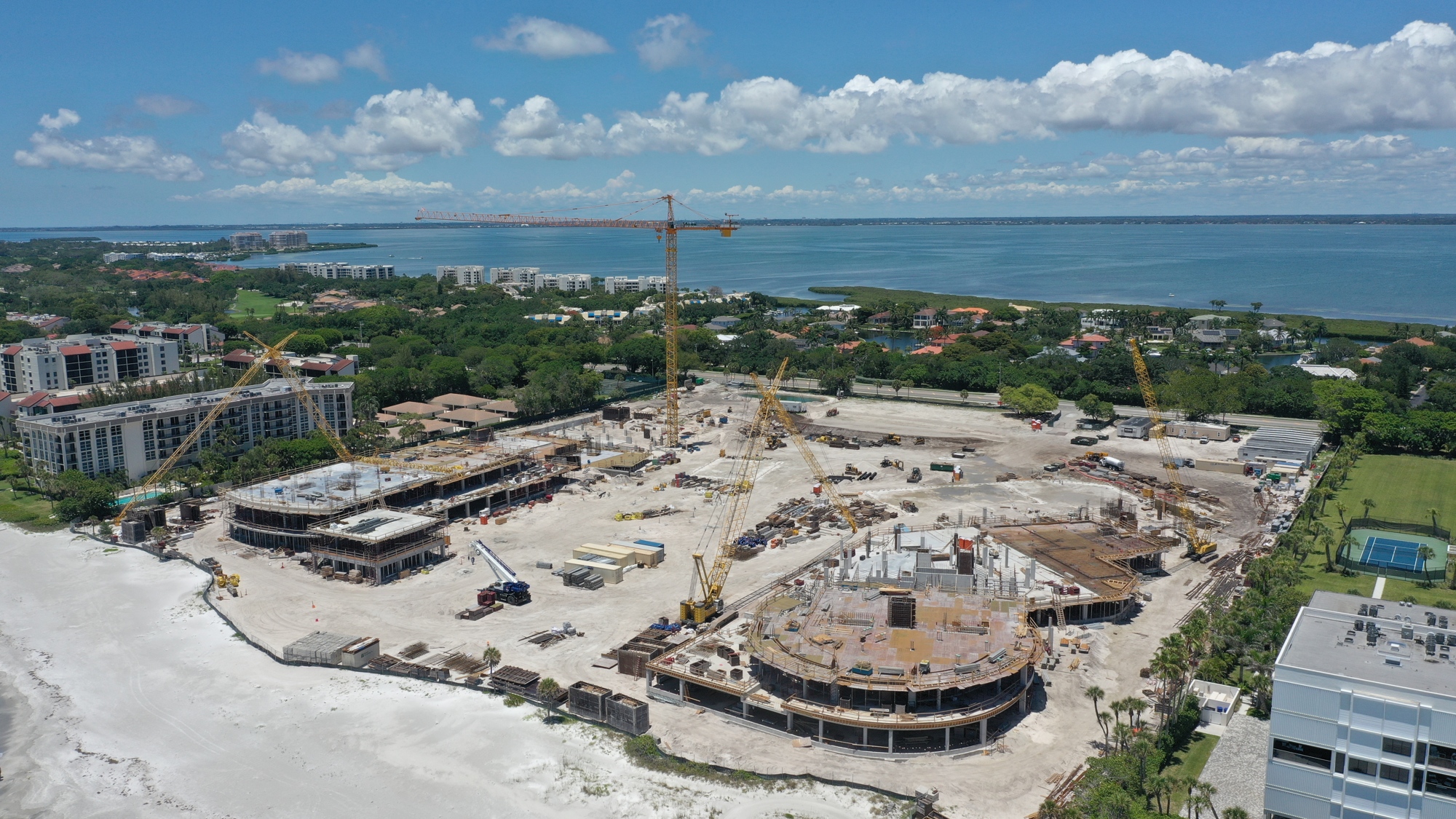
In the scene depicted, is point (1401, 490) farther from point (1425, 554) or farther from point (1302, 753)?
point (1302, 753)

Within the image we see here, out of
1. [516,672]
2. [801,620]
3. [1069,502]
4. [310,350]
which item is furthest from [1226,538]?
[310,350]

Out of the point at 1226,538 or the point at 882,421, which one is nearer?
the point at 1226,538

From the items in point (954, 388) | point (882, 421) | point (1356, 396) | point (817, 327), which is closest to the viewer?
point (1356, 396)

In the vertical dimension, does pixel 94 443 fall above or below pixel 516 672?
above

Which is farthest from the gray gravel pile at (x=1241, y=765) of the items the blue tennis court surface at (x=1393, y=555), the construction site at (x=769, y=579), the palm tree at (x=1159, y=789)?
the blue tennis court surface at (x=1393, y=555)

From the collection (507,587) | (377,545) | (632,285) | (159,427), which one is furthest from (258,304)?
(507,587)

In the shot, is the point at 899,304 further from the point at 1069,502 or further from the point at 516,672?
the point at 516,672
